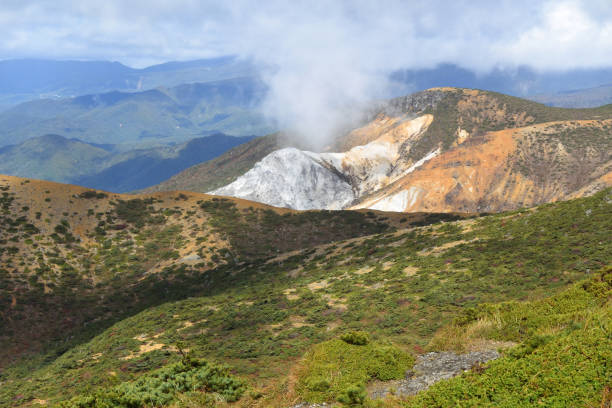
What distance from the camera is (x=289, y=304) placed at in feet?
110

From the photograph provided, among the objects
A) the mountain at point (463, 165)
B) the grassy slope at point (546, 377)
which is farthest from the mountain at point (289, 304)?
the mountain at point (463, 165)

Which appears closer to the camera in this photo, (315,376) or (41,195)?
(315,376)

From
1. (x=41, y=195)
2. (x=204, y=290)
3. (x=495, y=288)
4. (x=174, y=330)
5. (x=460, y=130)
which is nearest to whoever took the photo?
(x=495, y=288)

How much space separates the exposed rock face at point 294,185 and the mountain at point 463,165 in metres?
0.47

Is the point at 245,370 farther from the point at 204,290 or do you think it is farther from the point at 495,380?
the point at 204,290

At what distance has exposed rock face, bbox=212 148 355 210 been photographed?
550ft

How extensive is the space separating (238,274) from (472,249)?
32527 millimetres

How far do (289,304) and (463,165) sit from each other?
4579 inches

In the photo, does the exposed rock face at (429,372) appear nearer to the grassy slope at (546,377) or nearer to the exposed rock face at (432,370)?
the exposed rock face at (432,370)

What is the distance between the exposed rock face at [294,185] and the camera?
167750mm

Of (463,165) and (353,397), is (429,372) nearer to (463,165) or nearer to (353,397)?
(353,397)

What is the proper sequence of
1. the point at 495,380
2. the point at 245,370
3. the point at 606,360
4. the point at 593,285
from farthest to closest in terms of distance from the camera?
1. the point at 245,370
2. the point at 593,285
3. the point at 495,380
4. the point at 606,360

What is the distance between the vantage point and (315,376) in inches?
548

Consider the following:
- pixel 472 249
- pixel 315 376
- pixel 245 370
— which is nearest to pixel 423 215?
pixel 472 249
